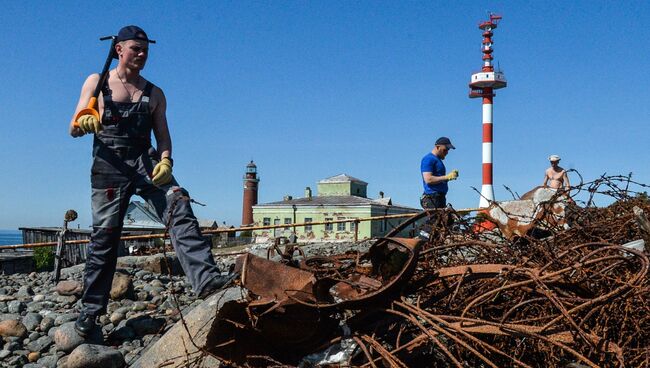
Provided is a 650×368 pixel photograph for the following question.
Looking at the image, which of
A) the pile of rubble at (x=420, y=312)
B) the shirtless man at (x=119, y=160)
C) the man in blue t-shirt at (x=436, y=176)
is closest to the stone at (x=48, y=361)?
the shirtless man at (x=119, y=160)

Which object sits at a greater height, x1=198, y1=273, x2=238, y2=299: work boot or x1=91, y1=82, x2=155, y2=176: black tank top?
x1=91, y1=82, x2=155, y2=176: black tank top

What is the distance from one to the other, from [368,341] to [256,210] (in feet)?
145

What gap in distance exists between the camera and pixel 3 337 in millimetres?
4125

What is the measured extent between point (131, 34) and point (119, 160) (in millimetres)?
835

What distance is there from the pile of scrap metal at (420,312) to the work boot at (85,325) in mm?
1900

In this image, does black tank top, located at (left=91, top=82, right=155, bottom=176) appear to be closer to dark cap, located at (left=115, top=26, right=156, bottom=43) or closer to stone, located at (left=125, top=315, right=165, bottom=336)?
dark cap, located at (left=115, top=26, right=156, bottom=43)

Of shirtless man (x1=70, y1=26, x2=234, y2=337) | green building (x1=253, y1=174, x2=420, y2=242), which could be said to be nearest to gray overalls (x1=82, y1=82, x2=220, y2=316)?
shirtless man (x1=70, y1=26, x2=234, y2=337)

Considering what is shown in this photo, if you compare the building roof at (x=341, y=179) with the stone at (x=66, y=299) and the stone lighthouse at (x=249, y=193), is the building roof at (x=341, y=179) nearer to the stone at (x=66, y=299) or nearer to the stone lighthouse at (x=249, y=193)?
the stone lighthouse at (x=249, y=193)

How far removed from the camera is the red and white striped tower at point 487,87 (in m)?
37.7

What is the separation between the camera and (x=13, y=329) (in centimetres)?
416

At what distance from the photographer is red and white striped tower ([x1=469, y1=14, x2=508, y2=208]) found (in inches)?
1483

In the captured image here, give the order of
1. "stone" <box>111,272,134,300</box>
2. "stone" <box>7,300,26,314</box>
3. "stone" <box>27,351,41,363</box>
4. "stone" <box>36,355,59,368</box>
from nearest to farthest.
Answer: "stone" <box>36,355,59,368</box>, "stone" <box>27,351,41,363</box>, "stone" <box>7,300,26,314</box>, "stone" <box>111,272,134,300</box>

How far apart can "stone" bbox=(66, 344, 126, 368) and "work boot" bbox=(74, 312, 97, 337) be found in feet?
1.55

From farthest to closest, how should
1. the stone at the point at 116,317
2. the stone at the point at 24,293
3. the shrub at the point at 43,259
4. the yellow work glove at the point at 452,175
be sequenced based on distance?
the shrub at the point at 43,259, the yellow work glove at the point at 452,175, the stone at the point at 24,293, the stone at the point at 116,317
